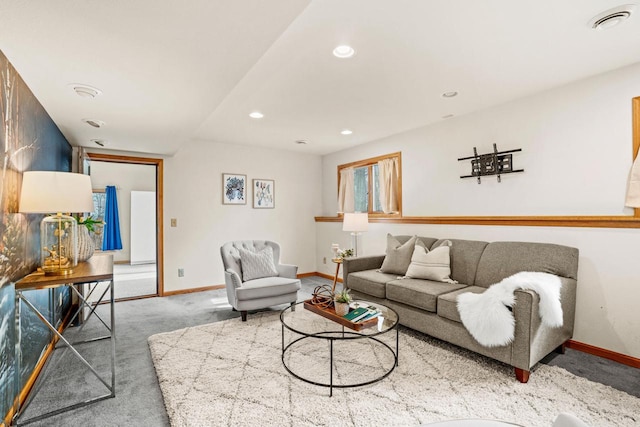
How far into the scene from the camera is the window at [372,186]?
4.70m

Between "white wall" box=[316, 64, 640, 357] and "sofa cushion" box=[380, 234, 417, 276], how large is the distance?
55 cm

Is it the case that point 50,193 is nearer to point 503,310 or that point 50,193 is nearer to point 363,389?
point 363,389

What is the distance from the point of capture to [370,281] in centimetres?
350

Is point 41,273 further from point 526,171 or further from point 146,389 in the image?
point 526,171

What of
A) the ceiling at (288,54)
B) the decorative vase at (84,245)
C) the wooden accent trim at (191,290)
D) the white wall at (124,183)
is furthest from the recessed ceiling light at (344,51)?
the white wall at (124,183)

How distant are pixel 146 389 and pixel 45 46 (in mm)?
2172

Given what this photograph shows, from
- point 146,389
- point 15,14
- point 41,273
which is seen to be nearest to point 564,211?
point 146,389

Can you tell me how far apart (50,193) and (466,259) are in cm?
354

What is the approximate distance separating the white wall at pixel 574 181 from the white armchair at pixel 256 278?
A: 202cm

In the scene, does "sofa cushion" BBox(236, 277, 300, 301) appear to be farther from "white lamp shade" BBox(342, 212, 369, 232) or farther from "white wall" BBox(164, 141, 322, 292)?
"white wall" BBox(164, 141, 322, 292)

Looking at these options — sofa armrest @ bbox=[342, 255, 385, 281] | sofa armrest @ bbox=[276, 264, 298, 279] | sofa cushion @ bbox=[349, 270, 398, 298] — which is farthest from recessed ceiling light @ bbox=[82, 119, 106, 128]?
sofa cushion @ bbox=[349, 270, 398, 298]

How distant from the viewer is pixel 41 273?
6.95 feet

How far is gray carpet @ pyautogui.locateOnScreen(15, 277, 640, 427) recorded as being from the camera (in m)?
1.91

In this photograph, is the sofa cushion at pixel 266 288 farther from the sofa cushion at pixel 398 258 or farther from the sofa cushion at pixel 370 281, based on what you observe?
the sofa cushion at pixel 398 258
